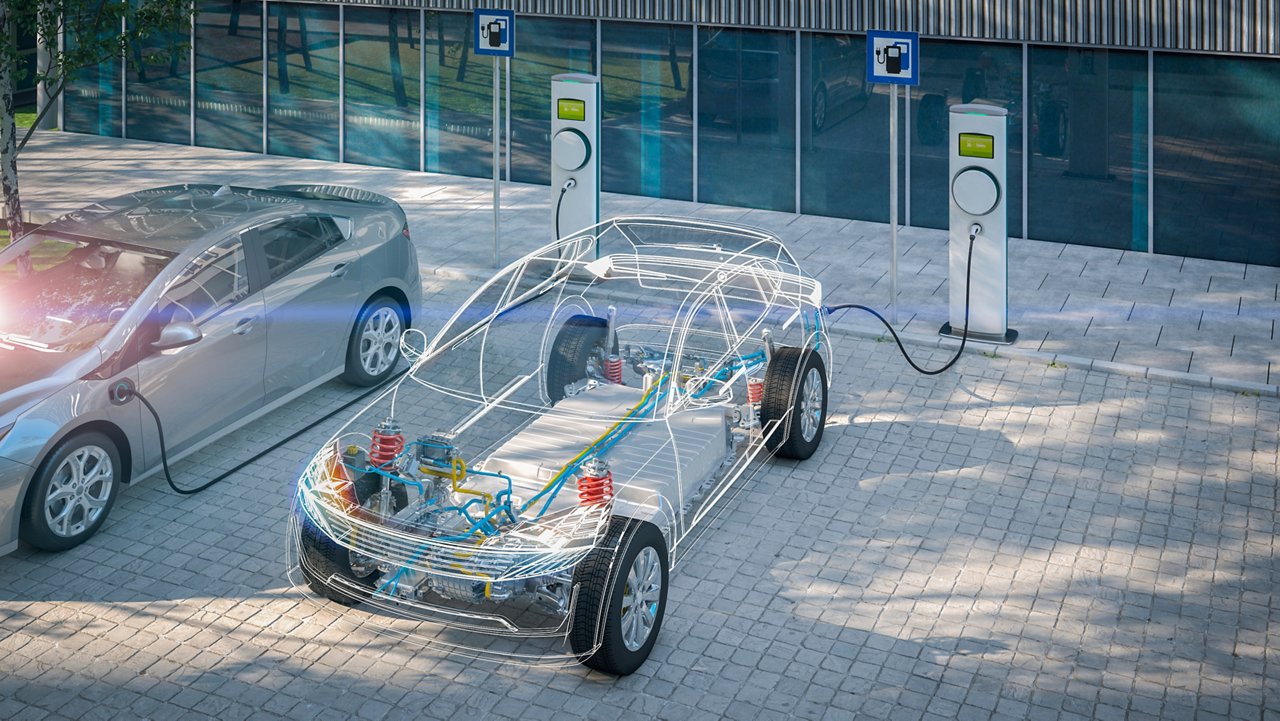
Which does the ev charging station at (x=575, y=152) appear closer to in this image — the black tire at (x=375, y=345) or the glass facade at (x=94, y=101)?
the black tire at (x=375, y=345)

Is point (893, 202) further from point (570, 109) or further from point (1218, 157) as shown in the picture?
point (1218, 157)

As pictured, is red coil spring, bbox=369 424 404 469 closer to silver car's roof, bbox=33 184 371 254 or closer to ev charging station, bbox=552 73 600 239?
silver car's roof, bbox=33 184 371 254

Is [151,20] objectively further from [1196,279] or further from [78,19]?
[1196,279]

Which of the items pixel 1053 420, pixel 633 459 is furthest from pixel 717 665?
pixel 1053 420

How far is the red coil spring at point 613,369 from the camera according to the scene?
9.92m

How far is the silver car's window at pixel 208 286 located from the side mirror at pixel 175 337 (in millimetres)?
257

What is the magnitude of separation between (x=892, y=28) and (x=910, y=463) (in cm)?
617

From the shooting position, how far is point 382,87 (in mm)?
17391

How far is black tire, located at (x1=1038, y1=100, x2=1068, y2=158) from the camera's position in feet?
45.6

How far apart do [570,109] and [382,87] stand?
16.8ft

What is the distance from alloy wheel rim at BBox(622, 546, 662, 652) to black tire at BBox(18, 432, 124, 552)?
339 cm

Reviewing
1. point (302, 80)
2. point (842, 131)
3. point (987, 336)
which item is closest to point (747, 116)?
point (842, 131)

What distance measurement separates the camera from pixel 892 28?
14234 mm

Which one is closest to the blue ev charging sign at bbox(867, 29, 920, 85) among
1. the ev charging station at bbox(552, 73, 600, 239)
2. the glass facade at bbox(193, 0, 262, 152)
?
the ev charging station at bbox(552, 73, 600, 239)
